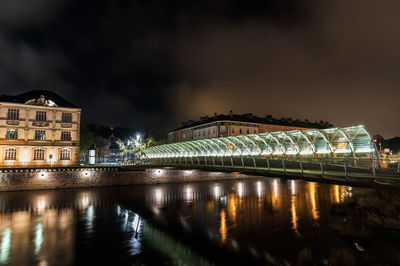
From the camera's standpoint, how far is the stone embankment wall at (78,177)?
35.7 meters

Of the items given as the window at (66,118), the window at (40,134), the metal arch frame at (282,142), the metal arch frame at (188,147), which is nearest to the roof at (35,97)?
the window at (66,118)

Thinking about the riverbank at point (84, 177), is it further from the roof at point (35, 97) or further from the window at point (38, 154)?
the roof at point (35, 97)

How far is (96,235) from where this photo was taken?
19.0m

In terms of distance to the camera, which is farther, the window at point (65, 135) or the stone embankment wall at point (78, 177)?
the window at point (65, 135)

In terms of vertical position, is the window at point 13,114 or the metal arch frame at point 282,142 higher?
the window at point 13,114

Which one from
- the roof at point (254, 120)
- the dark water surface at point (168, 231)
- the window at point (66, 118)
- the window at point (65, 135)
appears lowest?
the dark water surface at point (168, 231)

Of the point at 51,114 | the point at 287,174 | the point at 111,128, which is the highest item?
the point at 111,128

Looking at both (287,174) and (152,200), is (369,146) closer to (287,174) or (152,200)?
(287,174)

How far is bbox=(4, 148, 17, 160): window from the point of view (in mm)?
40159

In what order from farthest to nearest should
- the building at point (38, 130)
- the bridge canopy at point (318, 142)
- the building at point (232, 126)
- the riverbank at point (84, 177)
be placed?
1. the building at point (232, 126)
2. the building at point (38, 130)
3. the riverbank at point (84, 177)
4. the bridge canopy at point (318, 142)

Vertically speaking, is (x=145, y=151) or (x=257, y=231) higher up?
(x=145, y=151)

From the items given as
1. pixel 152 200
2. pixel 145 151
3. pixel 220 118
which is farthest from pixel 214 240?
pixel 220 118

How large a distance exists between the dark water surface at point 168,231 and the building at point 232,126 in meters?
37.6

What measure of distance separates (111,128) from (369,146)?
11997 cm
